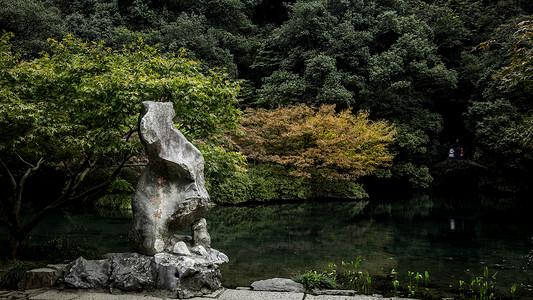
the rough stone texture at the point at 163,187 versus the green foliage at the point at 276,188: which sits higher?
the rough stone texture at the point at 163,187

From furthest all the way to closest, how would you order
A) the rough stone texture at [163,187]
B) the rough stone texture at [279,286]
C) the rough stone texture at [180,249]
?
the rough stone texture at [279,286] → the rough stone texture at [180,249] → the rough stone texture at [163,187]

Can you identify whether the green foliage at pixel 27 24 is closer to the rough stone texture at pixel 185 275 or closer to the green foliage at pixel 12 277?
the green foliage at pixel 12 277

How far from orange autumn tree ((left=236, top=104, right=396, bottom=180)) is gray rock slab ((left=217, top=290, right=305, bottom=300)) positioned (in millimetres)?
12569

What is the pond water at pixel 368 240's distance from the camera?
7.31 m

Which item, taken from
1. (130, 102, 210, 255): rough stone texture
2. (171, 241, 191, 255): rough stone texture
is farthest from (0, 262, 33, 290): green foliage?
(171, 241, 191, 255): rough stone texture

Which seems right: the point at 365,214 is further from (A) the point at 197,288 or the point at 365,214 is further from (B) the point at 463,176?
(B) the point at 463,176

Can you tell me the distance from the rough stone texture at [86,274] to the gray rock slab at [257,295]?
5.46 feet

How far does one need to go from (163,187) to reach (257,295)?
2073 mm

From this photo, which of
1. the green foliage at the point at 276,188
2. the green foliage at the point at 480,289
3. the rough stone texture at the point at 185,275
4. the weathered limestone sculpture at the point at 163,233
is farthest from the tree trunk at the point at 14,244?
the green foliage at the point at 276,188

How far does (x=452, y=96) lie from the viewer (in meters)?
26.8

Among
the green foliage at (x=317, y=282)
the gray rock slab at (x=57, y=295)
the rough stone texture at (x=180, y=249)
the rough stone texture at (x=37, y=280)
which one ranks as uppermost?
the rough stone texture at (x=180, y=249)

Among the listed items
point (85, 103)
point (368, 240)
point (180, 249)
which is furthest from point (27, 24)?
point (368, 240)

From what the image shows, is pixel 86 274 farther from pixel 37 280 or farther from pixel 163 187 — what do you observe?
pixel 163 187

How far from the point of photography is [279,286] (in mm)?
5621
